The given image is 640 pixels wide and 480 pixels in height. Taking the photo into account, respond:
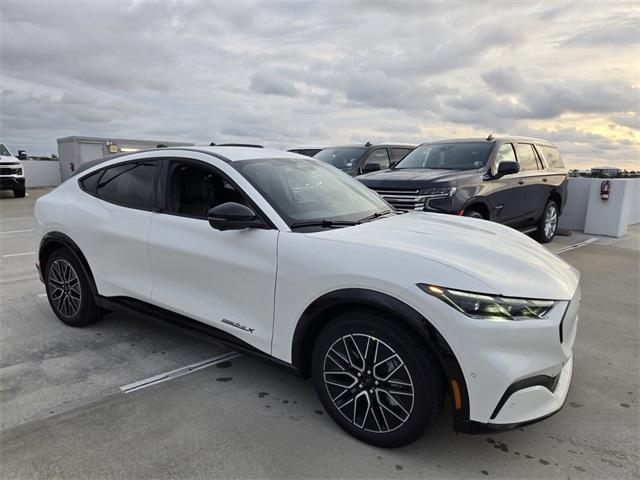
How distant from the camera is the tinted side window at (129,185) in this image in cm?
361

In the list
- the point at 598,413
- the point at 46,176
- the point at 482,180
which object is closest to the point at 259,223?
the point at 598,413

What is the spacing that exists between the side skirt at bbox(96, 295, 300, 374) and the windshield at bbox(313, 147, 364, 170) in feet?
22.9

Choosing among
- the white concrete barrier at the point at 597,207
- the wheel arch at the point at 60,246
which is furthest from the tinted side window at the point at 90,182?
the white concrete barrier at the point at 597,207

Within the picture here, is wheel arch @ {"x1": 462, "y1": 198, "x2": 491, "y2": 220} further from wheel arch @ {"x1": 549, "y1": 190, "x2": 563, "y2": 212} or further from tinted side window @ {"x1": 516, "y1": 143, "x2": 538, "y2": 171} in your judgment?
wheel arch @ {"x1": 549, "y1": 190, "x2": 563, "y2": 212}

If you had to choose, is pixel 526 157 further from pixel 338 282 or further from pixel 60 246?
pixel 60 246

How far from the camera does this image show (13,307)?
4820 millimetres

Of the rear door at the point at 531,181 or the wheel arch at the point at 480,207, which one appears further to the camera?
the rear door at the point at 531,181

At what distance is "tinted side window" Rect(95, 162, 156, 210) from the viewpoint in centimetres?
361

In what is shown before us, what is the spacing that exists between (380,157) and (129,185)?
304 inches

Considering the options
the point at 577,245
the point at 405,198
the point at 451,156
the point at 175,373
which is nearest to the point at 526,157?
the point at 451,156

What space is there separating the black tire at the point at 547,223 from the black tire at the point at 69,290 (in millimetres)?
7491

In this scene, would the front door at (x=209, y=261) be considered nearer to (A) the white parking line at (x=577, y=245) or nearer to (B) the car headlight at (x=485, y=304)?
(B) the car headlight at (x=485, y=304)

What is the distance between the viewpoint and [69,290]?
4.20 m

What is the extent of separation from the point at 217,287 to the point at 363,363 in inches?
44.3
